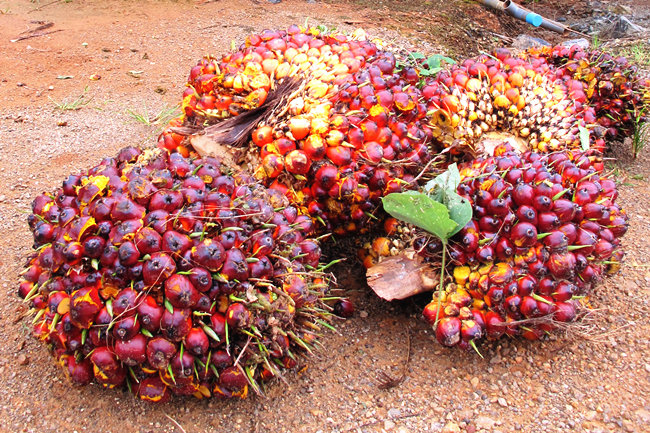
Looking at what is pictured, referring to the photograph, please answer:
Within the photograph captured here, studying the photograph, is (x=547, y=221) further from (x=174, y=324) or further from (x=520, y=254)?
(x=174, y=324)

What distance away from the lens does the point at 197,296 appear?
1.77 m

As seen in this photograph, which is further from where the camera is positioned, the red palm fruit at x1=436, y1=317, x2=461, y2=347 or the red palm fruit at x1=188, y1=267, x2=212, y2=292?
the red palm fruit at x1=436, y1=317, x2=461, y2=347

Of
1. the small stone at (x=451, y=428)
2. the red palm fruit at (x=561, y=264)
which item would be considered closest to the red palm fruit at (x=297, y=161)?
the red palm fruit at (x=561, y=264)

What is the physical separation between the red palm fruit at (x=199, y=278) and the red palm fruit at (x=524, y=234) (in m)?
1.16

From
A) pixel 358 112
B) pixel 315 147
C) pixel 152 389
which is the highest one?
pixel 358 112

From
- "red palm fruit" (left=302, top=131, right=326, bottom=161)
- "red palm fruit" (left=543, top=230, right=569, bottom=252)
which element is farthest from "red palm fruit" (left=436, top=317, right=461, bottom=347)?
"red palm fruit" (left=302, top=131, right=326, bottom=161)

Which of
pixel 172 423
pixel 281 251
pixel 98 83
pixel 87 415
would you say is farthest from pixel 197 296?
pixel 98 83

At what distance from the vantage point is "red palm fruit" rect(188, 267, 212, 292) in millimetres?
1749

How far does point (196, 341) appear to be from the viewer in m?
1.76

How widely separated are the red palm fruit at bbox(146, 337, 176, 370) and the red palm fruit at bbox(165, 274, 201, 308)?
0.12 meters

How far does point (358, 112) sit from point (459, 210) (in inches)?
23.8

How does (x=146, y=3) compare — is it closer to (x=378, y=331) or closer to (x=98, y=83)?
(x=98, y=83)

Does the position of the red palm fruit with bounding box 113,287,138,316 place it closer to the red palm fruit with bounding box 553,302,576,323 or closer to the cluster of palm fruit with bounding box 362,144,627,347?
the cluster of palm fruit with bounding box 362,144,627,347

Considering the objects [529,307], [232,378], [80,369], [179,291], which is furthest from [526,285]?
[80,369]
